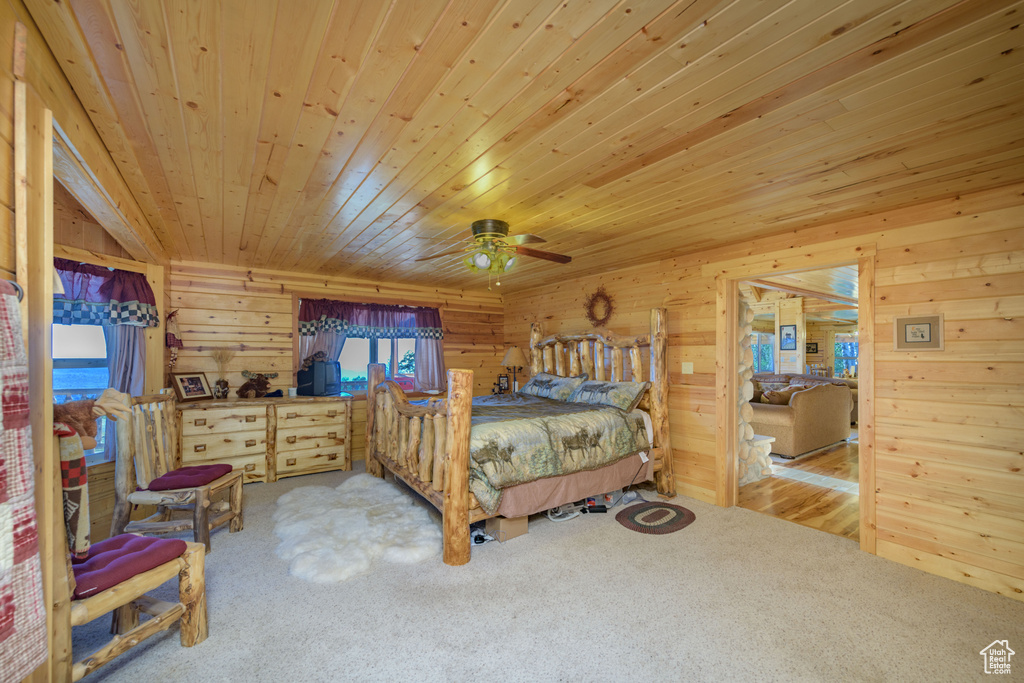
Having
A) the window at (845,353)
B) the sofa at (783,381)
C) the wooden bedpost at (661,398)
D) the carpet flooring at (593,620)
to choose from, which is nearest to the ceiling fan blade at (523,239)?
the wooden bedpost at (661,398)

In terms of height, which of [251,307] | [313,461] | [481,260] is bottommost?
[313,461]

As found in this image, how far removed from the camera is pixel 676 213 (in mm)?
2912

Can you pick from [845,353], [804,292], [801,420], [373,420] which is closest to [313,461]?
[373,420]

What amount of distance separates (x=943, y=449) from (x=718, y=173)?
2183mm

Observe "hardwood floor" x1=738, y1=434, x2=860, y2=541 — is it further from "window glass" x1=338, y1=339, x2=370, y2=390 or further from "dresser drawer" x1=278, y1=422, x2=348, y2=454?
"window glass" x1=338, y1=339, x2=370, y2=390

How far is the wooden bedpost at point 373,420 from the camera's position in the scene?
4.48 meters

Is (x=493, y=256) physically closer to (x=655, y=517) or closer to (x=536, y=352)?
(x=655, y=517)

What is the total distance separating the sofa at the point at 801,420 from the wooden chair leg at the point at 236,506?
532 centimetres

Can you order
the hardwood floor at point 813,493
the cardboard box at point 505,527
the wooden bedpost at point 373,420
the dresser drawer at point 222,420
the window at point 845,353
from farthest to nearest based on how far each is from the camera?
the window at point 845,353
the wooden bedpost at point 373,420
the dresser drawer at point 222,420
the hardwood floor at point 813,493
the cardboard box at point 505,527

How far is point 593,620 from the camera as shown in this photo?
2146 mm

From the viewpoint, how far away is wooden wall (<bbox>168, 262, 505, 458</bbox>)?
14.6ft

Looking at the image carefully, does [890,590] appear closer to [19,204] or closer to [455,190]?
[455,190]

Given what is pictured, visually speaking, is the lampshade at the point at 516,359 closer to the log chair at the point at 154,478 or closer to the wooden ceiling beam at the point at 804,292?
the wooden ceiling beam at the point at 804,292

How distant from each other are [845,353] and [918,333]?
9.98m
